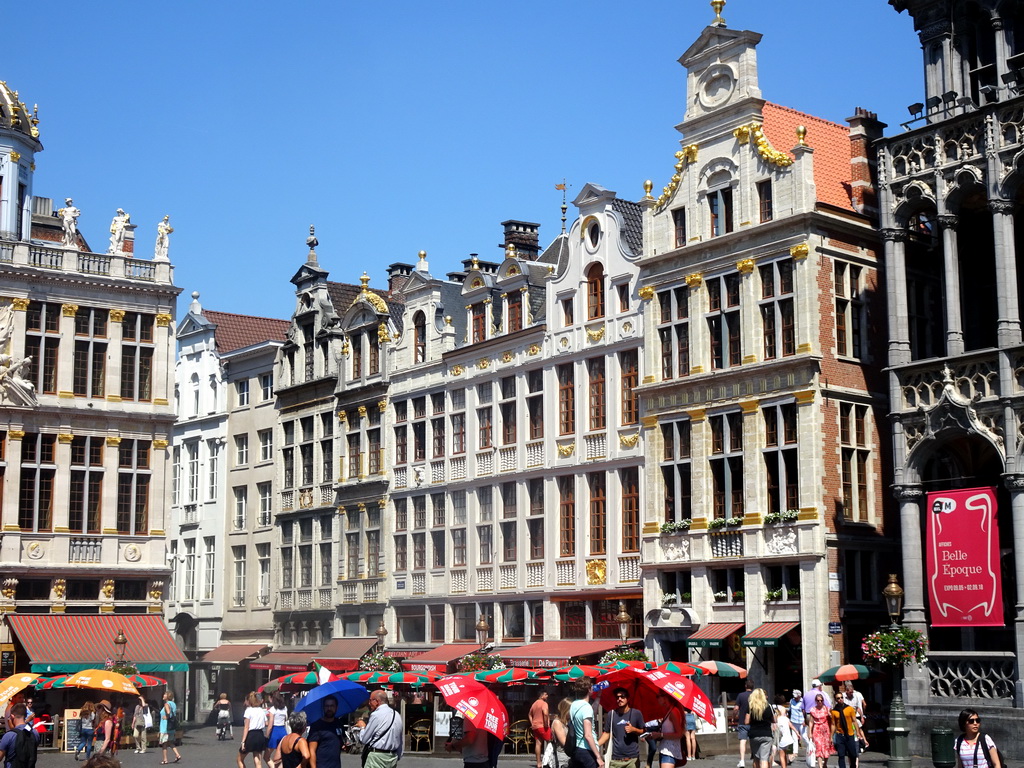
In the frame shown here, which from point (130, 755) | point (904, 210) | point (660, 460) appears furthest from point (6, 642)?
point (904, 210)

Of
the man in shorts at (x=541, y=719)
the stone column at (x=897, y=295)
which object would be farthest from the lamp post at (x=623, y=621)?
the man in shorts at (x=541, y=719)

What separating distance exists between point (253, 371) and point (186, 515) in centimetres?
699

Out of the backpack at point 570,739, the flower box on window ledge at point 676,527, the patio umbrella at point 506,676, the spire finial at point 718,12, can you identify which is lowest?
the backpack at point 570,739

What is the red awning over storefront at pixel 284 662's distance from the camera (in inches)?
2096

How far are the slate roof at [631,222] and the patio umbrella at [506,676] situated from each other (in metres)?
12.9

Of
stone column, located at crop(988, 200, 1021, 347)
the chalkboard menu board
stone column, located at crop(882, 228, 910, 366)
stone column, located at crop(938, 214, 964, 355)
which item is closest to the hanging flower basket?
stone column, located at crop(882, 228, 910, 366)

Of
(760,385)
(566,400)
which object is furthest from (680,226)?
(566,400)

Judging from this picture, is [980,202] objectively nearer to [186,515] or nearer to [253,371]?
[253,371]

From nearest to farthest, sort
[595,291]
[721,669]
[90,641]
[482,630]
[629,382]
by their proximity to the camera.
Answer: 1. [721,669]
2. [629,382]
3. [595,291]
4. [482,630]
5. [90,641]

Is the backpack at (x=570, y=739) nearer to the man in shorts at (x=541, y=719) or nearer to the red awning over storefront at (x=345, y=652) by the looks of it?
the man in shorts at (x=541, y=719)

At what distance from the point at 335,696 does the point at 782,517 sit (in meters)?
20.9

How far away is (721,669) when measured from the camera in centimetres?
3656

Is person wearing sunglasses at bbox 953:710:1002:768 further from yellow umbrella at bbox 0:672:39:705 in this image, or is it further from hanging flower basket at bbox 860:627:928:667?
hanging flower basket at bbox 860:627:928:667

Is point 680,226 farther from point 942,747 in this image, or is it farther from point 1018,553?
point 942,747
